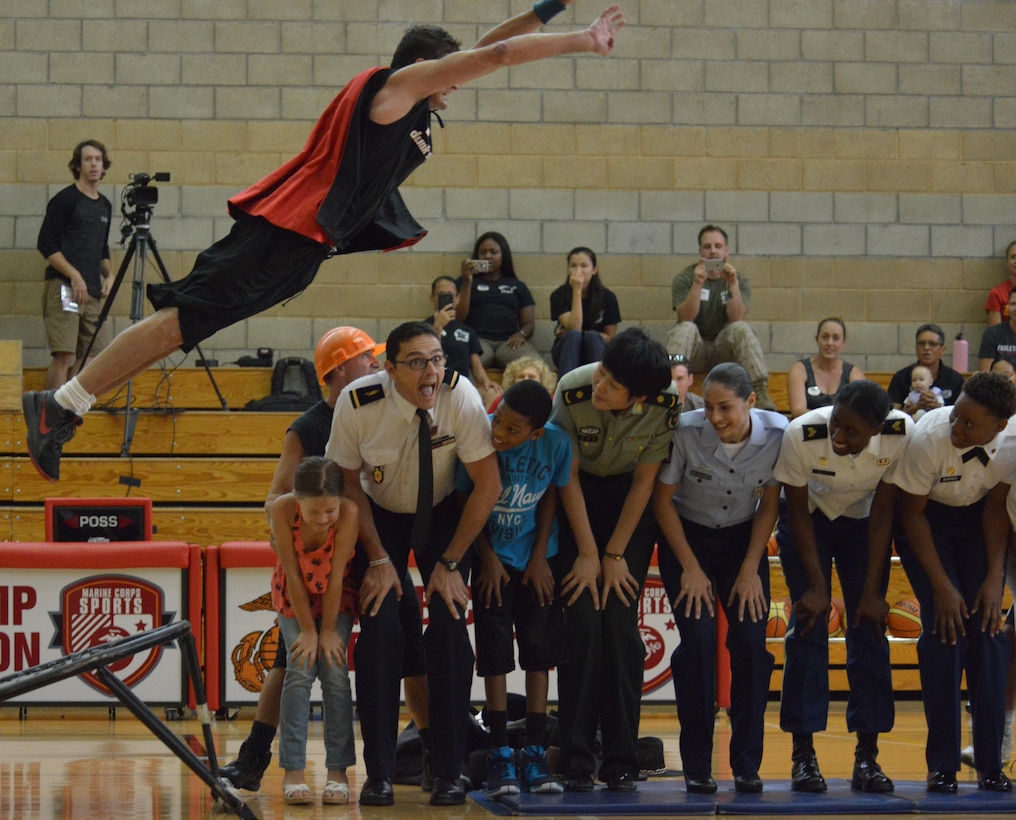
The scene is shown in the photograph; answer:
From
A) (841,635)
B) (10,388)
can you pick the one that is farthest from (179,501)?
(841,635)

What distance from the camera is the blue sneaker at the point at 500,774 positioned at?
4.10 metres

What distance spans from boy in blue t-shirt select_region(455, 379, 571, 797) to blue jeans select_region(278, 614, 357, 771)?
459 millimetres

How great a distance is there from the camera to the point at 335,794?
4.02 meters

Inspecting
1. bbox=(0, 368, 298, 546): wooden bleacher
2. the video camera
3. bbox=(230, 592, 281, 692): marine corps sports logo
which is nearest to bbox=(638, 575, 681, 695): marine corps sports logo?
bbox=(230, 592, 281, 692): marine corps sports logo

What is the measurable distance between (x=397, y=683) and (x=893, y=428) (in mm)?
1842

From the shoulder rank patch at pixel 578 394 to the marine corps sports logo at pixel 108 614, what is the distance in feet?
9.18

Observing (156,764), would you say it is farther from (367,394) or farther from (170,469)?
(170,469)

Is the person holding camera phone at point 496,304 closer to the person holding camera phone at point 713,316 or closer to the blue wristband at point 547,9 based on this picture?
the person holding camera phone at point 713,316

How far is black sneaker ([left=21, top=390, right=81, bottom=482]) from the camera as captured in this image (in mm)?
4176

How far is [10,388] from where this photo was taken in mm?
9039

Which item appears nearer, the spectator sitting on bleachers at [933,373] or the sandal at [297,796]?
the sandal at [297,796]

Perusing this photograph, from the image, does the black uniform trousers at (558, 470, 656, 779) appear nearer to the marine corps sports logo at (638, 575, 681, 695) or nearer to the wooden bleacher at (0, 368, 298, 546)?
the marine corps sports logo at (638, 575, 681, 695)

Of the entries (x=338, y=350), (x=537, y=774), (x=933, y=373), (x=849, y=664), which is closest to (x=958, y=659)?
(x=849, y=664)

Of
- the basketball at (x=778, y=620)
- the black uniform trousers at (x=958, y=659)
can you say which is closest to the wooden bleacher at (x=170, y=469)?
the basketball at (x=778, y=620)
